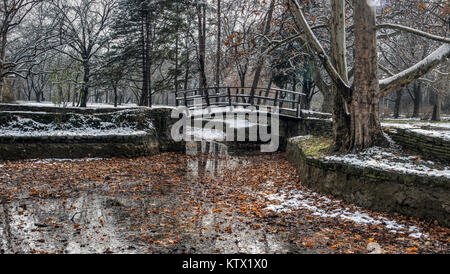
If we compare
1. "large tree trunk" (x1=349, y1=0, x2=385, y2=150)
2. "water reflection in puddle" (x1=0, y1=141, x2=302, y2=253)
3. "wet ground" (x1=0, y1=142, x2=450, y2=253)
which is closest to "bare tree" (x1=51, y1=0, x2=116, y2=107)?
"wet ground" (x1=0, y1=142, x2=450, y2=253)

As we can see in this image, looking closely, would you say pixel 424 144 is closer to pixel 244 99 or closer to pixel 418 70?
pixel 418 70

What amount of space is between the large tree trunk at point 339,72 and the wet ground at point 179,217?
162 cm

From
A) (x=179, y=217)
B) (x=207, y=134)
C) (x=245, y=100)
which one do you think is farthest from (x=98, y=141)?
(x=245, y=100)

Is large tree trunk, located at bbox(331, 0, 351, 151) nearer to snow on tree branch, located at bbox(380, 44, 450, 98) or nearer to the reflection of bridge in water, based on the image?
snow on tree branch, located at bbox(380, 44, 450, 98)

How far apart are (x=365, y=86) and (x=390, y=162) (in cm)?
202

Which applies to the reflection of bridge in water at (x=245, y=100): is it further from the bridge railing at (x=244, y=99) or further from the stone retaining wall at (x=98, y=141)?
the stone retaining wall at (x=98, y=141)

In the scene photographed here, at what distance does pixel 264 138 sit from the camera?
1644 centimetres

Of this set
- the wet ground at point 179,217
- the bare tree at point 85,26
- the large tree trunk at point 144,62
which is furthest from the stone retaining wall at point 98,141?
the bare tree at point 85,26

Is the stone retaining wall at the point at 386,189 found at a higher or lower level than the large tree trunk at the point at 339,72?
lower

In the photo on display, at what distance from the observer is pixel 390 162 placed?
23.0 feet

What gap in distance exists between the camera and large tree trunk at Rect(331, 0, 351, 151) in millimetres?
8273

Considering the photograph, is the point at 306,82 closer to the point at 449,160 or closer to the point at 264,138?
the point at 264,138

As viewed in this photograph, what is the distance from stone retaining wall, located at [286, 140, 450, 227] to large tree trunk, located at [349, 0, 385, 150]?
1063 mm

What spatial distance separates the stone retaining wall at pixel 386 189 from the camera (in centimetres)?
577
